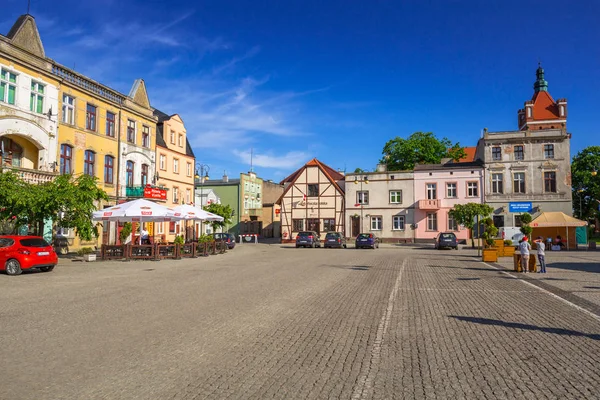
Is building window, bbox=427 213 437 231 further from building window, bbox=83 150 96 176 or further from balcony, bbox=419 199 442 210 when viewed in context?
building window, bbox=83 150 96 176

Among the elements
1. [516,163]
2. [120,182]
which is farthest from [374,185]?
[120,182]

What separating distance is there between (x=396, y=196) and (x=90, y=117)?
3204 cm

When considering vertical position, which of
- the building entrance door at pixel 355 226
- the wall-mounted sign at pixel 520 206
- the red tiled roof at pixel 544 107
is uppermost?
the red tiled roof at pixel 544 107

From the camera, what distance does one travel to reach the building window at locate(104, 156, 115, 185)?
103 ft

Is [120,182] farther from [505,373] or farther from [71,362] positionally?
[505,373]

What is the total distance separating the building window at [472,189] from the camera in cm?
4734

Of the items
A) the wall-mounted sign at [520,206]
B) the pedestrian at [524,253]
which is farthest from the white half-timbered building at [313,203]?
the pedestrian at [524,253]

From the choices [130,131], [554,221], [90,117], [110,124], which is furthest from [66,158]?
[554,221]

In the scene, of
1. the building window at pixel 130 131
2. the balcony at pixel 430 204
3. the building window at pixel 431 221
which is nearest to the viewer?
the building window at pixel 130 131

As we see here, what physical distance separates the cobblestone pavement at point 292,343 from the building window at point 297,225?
40759mm

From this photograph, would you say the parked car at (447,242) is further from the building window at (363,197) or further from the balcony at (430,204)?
the building window at (363,197)

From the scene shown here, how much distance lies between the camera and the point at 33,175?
77.9ft

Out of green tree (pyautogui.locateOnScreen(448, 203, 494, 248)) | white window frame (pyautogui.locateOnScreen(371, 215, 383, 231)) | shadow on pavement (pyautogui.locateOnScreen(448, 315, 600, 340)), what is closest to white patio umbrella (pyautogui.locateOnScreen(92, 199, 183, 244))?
shadow on pavement (pyautogui.locateOnScreen(448, 315, 600, 340))

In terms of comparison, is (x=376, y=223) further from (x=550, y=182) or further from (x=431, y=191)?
(x=550, y=182)
